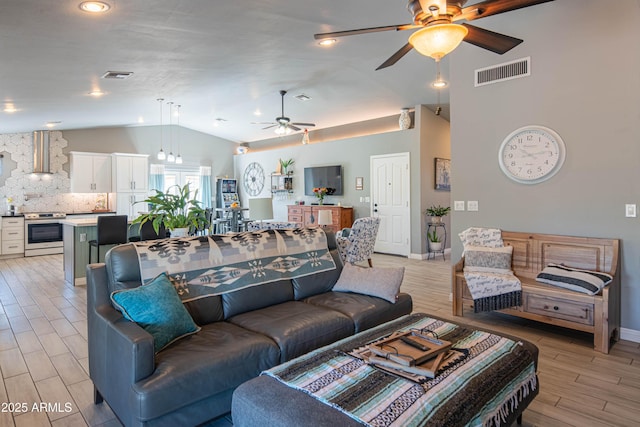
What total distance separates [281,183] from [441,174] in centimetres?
431

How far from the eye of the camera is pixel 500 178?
417 centimetres

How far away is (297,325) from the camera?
2422 mm

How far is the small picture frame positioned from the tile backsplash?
823cm

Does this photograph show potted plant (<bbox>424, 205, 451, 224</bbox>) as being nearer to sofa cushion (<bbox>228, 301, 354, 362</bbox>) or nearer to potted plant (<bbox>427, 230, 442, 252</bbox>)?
potted plant (<bbox>427, 230, 442, 252</bbox>)

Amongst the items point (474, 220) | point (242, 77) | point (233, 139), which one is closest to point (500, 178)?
point (474, 220)

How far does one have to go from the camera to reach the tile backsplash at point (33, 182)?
316 inches

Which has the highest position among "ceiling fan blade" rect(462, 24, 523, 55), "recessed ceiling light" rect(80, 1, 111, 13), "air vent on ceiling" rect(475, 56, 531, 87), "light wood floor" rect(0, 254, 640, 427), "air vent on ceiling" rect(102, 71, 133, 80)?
"air vent on ceiling" rect(102, 71, 133, 80)

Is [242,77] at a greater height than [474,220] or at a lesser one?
greater

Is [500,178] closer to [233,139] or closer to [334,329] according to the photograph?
[334,329]

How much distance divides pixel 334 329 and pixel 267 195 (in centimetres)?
848

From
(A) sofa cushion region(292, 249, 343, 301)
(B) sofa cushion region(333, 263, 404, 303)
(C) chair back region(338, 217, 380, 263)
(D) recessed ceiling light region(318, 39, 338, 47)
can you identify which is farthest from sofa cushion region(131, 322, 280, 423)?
(D) recessed ceiling light region(318, 39, 338, 47)

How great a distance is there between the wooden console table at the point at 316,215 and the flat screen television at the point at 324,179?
A: 0.51m

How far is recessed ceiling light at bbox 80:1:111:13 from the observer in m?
2.93

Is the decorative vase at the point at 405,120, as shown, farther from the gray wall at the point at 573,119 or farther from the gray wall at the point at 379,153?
the gray wall at the point at 573,119
